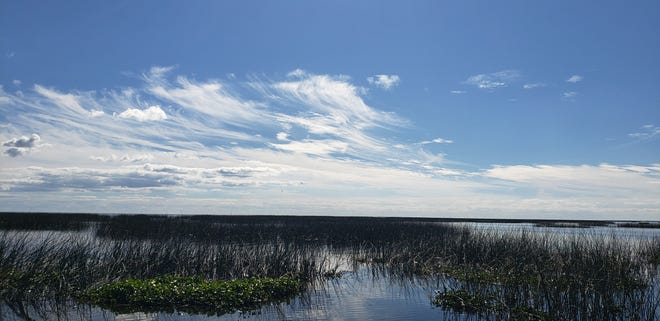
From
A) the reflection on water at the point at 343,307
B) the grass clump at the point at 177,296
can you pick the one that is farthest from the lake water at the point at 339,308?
the grass clump at the point at 177,296

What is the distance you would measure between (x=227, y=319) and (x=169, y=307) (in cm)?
190

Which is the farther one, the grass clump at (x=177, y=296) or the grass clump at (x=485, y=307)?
the grass clump at (x=177, y=296)

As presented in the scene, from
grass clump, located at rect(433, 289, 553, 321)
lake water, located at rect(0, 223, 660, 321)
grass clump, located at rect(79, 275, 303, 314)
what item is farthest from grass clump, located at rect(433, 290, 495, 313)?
grass clump, located at rect(79, 275, 303, 314)

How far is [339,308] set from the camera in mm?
13773

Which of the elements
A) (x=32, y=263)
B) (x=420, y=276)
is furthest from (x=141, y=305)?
(x=420, y=276)

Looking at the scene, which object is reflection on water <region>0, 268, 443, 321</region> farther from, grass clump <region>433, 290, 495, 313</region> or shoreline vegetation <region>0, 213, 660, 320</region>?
shoreline vegetation <region>0, 213, 660, 320</region>

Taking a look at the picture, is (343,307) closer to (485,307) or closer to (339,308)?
(339,308)

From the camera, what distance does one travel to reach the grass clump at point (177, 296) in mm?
12820

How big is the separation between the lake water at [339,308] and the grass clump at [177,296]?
0.48 metres

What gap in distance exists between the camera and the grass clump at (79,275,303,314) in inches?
505

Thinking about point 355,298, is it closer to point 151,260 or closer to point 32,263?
point 151,260

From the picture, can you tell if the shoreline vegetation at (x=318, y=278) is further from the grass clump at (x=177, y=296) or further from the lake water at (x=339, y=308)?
the lake water at (x=339, y=308)

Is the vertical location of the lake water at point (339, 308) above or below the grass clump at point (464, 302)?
below

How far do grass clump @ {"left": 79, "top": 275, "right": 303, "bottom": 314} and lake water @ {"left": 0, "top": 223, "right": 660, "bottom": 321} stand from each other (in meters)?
0.48
